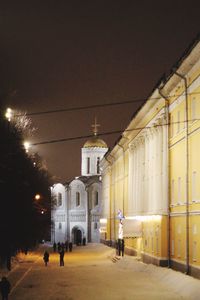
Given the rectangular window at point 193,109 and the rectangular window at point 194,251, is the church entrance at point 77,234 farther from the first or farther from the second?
the rectangular window at point 193,109

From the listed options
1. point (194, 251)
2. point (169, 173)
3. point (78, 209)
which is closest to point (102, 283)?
point (194, 251)

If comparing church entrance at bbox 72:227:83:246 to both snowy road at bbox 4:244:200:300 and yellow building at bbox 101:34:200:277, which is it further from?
snowy road at bbox 4:244:200:300

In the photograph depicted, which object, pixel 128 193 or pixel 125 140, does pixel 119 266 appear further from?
pixel 125 140

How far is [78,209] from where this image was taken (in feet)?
301

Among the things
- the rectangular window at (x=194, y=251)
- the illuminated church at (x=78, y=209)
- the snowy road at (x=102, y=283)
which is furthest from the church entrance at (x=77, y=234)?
the rectangular window at (x=194, y=251)

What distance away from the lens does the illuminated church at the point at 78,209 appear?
9044 centimetres

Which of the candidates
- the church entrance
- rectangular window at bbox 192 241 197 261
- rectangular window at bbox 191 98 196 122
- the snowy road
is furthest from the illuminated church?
rectangular window at bbox 191 98 196 122

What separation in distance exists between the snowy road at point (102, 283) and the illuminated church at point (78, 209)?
4506 cm

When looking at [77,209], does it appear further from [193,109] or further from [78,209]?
[193,109]

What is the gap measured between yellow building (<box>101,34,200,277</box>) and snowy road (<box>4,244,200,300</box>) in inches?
45.3

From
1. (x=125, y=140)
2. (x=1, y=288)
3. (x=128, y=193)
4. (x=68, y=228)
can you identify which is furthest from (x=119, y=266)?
(x=68, y=228)

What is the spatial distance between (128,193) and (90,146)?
145ft

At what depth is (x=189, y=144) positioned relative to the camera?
30156 millimetres

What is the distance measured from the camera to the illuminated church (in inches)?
3561
